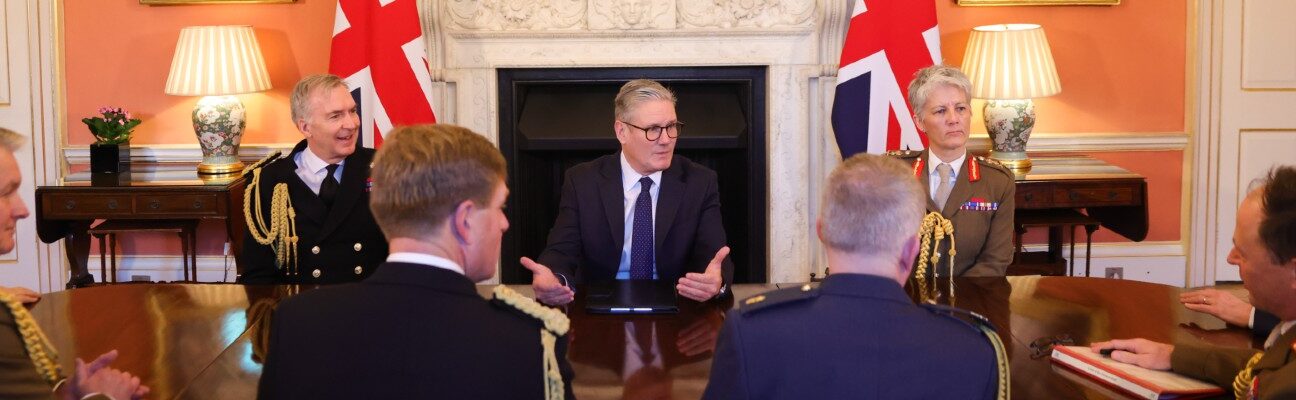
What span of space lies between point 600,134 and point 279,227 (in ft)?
6.35

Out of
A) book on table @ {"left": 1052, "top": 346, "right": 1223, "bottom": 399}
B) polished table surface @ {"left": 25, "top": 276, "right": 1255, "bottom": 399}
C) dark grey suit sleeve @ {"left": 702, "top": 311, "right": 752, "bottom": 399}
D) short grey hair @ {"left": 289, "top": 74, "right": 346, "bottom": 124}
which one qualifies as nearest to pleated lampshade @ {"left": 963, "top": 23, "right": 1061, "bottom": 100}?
polished table surface @ {"left": 25, "top": 276, "right": 1255, "bottom": 399}

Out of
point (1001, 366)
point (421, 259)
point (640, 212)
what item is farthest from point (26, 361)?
point (640, 212)

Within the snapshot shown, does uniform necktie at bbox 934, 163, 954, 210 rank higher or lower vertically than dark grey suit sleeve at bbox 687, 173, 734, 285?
higher

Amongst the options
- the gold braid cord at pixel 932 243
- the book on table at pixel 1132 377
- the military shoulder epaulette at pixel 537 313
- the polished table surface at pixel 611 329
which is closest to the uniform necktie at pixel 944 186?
the gold braid cord at pixel 932 243

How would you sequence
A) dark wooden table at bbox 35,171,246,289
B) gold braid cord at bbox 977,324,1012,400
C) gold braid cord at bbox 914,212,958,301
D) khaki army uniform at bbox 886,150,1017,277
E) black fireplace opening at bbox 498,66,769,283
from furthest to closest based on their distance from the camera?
black fireplace opening at bbox 498,66,769,283, dark wooden table at bbox 35,171,246,289, khaki army uniform at bbox 886,150,1017,277, gold braid cord at bbox 914,212,958,301, gold braid cord at bbox 977,324,1012,400

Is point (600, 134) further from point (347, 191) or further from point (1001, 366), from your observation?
point (1001, 366)

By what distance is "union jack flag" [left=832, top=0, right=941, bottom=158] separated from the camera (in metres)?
4.66

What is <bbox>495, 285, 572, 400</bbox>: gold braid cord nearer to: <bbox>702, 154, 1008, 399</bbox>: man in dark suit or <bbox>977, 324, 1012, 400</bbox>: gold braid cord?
<bbox>702, 154, 1008, 399</bbox>: man in dark suit

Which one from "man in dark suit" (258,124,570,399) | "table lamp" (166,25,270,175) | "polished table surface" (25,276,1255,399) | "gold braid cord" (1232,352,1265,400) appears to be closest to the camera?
"man in dark suit" (258,124,570,399)

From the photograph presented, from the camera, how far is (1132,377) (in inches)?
79.0

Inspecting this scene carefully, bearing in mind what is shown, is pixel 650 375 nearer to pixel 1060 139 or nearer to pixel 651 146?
pixel 651 146

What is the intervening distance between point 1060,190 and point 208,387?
3.51 m

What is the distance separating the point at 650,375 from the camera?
2090mm

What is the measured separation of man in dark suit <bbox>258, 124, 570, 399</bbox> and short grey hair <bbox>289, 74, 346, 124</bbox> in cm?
173
